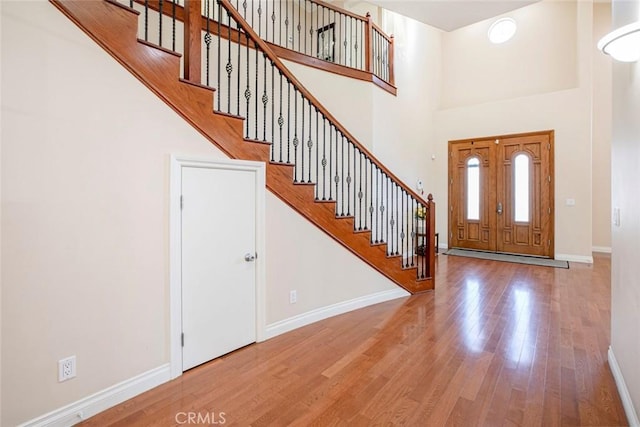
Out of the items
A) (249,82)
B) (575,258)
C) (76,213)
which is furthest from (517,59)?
(76,213)

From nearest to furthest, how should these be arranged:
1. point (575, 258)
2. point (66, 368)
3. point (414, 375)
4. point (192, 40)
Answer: point (66, 368) → point (414, 375) → point (192, 40) → point (575, 258)

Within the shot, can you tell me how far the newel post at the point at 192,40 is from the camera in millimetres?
2482

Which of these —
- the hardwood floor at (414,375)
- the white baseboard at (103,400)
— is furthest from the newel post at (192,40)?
the hardwood floor at (414,375)

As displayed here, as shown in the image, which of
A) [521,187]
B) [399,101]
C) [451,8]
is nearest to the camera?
[451,8]

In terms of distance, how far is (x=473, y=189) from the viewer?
742 cm

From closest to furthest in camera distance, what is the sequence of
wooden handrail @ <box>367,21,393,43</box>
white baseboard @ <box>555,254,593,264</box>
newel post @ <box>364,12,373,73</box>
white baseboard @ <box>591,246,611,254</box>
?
newel post @ <box>364,12,373,73</box>, wooden handrail @ <box>367,21,393,43</box>, white baseboard @ <box>555,254,593,264</box>, white baseboard @ <box>591,246,611,254</box>

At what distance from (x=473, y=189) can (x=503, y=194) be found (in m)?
0.66

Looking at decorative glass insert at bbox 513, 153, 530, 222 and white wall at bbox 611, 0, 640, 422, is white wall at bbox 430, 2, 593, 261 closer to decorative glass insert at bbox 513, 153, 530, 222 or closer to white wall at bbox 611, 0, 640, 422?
decorative glass insert at bbox 513, 153, 530, 222

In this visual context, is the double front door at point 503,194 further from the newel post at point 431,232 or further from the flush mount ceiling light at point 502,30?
the newel post at point 431,232

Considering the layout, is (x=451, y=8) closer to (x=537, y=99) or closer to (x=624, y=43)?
(x=624, y=43)

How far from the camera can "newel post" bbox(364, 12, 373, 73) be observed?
5.36 metres

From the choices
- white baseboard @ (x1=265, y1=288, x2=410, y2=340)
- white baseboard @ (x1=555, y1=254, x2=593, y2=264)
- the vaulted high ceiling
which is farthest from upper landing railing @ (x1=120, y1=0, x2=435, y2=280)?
white baseboard @ (x1=555, y1=254, x2=593, y2=264)

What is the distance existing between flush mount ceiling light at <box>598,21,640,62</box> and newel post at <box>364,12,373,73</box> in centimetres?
430

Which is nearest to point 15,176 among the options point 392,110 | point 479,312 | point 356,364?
point 356,364
